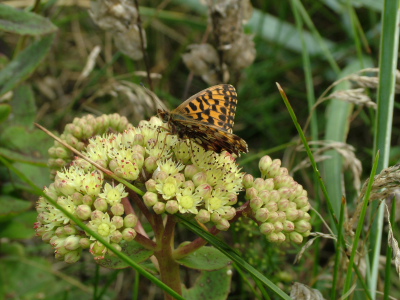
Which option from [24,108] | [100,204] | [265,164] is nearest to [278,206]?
[265,164]

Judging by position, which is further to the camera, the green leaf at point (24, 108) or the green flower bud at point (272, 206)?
the green leaf at point (24, 108)

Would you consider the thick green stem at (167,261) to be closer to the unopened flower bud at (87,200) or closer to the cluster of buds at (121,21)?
the unopened flower bud at (87,200)

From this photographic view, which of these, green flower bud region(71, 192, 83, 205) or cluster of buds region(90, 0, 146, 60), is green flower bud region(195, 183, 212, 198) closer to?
green flower bud region(71, 192, 83, 205)

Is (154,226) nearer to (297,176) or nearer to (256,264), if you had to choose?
(256,264)

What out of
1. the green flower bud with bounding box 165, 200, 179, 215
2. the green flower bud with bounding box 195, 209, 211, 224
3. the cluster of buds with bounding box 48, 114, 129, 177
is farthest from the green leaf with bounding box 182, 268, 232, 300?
the cluster of buds with bounding box 48, 114, 129, 177

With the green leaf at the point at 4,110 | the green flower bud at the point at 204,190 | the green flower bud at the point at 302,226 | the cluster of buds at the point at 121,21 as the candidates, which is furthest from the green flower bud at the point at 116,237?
the cluster of buds at the point at 121,21

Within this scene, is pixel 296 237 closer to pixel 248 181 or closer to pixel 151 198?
pixel 248 181
